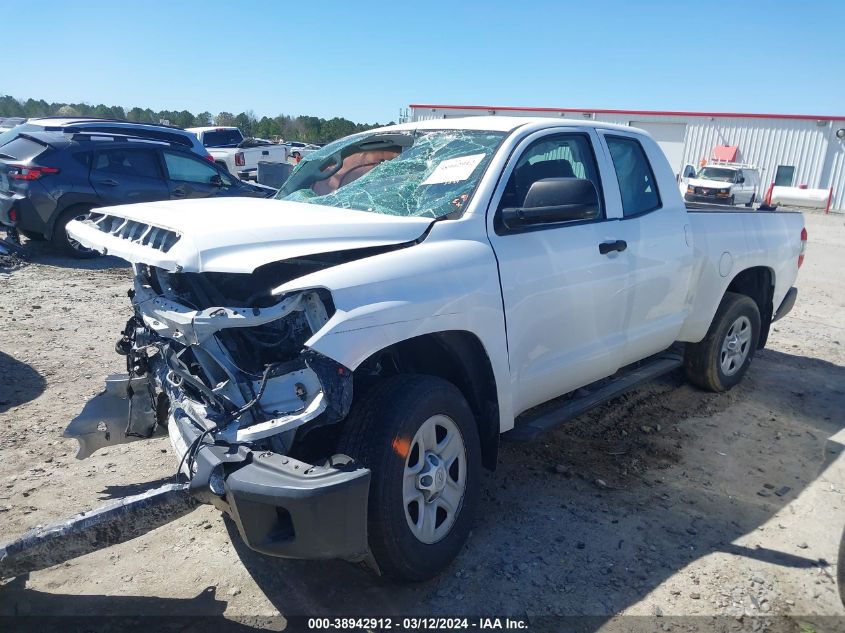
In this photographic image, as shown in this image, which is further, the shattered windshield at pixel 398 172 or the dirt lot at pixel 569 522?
the shattered windshield at pixel 398 172

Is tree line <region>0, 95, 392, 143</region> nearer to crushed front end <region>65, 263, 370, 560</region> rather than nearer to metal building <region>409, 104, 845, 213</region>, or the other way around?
metal building <region>409, 104, 845, 213</region>

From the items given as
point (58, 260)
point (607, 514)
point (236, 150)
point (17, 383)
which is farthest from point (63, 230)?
point (236, 150)

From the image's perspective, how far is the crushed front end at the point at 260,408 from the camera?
2494 mm

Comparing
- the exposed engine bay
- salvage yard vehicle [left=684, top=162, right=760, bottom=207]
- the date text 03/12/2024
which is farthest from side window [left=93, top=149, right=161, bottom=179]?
salvage yard vehicle [left=684, top=162, right=760, bottom=207]

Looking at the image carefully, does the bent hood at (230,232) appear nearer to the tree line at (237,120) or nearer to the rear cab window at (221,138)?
the rear cab window at (221,138)

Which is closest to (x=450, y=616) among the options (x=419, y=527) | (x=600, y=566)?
(x=419, y=527)

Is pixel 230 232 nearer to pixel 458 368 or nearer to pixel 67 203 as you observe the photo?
pixel 458 368

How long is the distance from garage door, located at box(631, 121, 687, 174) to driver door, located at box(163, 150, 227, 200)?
1052 inches

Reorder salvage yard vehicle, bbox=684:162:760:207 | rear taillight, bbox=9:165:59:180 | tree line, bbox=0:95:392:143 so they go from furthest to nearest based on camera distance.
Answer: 1. tree line, bbox=0:95:392:143
2. salvage yard vehicle, bbox=684:162:760:207
3. rear taillight, bbox=9:165:59:180

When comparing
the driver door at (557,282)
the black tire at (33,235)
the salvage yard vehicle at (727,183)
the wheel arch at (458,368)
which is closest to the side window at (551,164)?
Result: the driver door at (557,282)

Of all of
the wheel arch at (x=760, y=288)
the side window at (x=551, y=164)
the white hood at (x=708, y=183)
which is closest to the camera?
the side window at (x=551, y=164)

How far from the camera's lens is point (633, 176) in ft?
15.1

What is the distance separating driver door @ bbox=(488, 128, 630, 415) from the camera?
3.49 m

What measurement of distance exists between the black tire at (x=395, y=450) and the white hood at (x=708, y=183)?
22.8 metres
